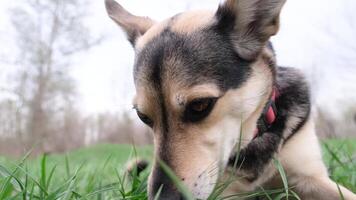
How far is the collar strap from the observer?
2.76 meters

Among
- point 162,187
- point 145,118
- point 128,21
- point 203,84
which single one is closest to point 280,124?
point 203,84

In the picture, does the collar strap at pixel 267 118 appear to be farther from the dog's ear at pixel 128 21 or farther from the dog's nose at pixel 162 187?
the dog's ear at pixel 128 21

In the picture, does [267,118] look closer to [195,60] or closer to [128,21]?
[195,60]

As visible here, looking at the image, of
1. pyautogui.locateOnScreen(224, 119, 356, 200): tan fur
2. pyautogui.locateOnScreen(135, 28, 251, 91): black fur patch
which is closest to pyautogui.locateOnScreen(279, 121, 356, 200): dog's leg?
pyautogui.locateOnScreen(224, 119, 356, 200): tan fur

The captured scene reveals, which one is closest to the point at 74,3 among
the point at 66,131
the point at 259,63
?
the point at 66,131

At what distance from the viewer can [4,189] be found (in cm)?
194

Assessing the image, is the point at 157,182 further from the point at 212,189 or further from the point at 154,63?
the point at 154,63

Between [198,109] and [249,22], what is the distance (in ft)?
2.61

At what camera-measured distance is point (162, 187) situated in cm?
202

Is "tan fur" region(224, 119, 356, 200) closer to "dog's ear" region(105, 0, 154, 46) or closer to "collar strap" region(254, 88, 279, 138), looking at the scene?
"collar strap" region(254, 88, 279, 138)

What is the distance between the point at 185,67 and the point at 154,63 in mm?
187

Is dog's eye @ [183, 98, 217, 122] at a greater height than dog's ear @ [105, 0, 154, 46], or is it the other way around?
dog's ear @ [105, 0, 154, 46]

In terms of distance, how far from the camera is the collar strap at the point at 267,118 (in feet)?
9.06

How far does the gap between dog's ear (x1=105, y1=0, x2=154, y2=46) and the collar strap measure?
3.83ft
